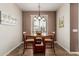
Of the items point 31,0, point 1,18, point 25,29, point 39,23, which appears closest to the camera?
point 31,0

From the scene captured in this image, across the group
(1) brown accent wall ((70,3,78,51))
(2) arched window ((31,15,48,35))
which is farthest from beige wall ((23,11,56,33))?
(1) brown accent wall ((70,3,78,51))

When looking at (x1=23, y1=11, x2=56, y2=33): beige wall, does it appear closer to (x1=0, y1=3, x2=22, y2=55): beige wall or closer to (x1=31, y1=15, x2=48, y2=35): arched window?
(x1=31, y1=15, x2=48, y2=35): arched window

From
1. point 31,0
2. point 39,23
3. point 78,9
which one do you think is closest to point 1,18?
point 31,0

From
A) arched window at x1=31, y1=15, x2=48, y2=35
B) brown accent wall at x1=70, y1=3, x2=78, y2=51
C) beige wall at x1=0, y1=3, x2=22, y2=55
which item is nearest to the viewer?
beige wall at x1=0, y1=3, x2=22, y2=55

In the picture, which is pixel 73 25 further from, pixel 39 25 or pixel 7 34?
pixel 39 25

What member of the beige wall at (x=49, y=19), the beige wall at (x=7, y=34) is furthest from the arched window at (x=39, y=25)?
the beige wall at (x=7, y=34)

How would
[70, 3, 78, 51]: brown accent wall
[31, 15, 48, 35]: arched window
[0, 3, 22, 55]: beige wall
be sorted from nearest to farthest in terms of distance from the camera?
1. [0, 3, 22, 55]: beige wall
2. [70, 3, 78, 51]: brown accent wall
3. [31, 15, 48, 35]: arched window

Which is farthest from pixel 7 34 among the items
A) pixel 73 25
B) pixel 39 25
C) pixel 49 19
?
Answer: pixel 49 19

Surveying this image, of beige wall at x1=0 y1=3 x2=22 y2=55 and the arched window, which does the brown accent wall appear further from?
the arched window

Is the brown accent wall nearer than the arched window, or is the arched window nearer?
the brown accent wall

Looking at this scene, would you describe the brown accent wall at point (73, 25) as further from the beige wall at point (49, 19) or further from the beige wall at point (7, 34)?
the beige wall at point (49, 19)

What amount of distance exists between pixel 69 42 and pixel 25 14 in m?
3.53

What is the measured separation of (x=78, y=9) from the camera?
13.3 feet

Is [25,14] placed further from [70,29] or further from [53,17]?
[70,29]
